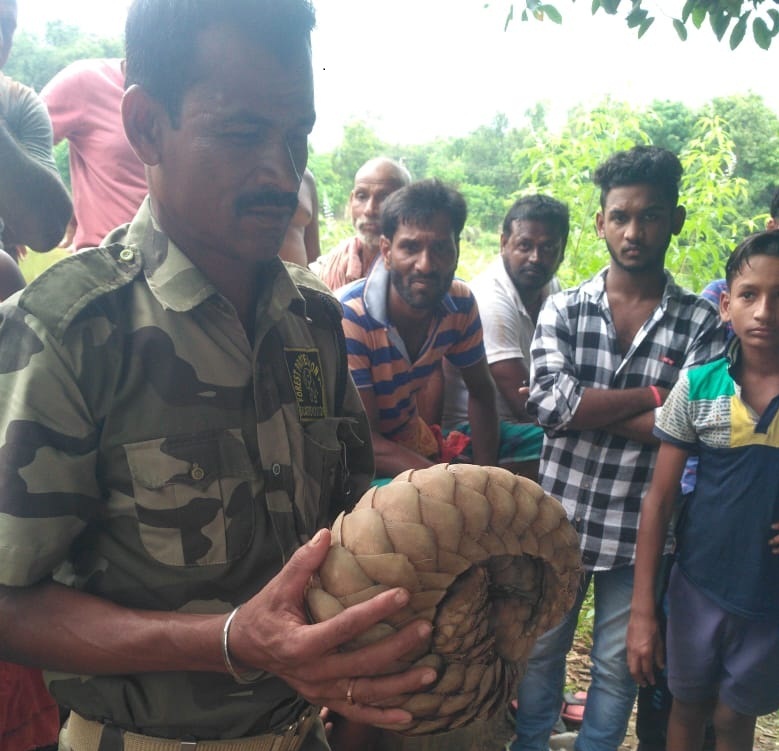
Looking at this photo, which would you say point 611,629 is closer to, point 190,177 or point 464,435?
point 464,435

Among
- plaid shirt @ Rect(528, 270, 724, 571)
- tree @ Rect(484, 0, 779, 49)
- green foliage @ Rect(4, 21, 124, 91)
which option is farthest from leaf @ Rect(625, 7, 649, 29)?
green foliage @ Rect(4, 21, 124, 91)

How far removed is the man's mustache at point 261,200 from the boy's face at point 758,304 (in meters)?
1.74

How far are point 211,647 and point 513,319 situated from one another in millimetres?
2829

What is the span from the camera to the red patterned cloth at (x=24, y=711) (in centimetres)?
173

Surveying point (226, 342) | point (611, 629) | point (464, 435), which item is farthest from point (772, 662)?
point (226, 342)

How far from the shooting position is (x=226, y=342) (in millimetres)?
1403

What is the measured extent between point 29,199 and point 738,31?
2.45m

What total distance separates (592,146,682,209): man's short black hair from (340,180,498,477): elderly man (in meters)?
0.66

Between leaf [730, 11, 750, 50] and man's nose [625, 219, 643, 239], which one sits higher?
leaf [730, 11, 750, 50]

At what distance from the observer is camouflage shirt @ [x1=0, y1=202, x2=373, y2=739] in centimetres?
115

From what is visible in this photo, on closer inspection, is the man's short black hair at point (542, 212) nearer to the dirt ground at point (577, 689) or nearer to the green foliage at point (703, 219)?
the green foliage at point (703, 219)

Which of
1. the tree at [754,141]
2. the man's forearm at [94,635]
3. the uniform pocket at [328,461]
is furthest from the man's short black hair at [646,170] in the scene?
the tree at [754,141]

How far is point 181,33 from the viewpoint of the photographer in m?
1.28

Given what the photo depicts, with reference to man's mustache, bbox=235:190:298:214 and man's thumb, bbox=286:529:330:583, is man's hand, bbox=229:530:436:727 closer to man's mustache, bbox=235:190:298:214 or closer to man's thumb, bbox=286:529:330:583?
man's thumb, bbox=286:529:330:583
